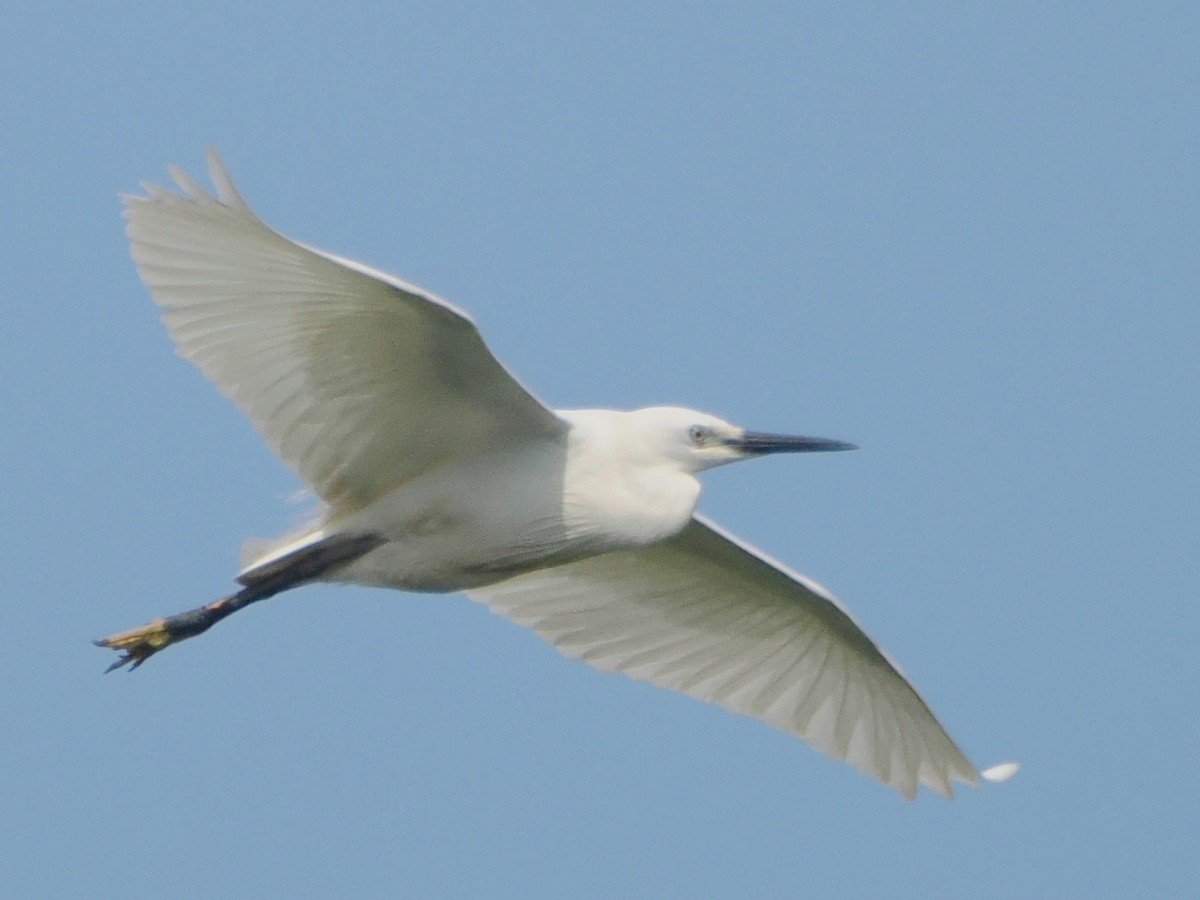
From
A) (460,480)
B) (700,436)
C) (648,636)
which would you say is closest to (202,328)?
(460,480)

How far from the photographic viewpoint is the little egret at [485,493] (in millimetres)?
8391

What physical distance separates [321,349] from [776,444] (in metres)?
2.12

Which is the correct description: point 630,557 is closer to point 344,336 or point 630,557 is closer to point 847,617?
point 847,617

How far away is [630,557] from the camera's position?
33.8ft

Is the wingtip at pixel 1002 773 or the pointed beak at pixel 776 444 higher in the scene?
the pointed beak at pixel 776 444

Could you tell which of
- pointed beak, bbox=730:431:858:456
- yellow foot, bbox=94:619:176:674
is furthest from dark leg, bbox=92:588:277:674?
pointed beak, bbox=730:431:858:456

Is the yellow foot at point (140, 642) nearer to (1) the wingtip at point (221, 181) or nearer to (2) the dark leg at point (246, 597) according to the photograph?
(2) the dark leg at point (246, 597)

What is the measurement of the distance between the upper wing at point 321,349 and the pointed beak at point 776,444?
0.98m

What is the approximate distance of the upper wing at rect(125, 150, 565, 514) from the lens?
323 inches

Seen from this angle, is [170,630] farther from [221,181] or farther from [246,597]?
[221,181]

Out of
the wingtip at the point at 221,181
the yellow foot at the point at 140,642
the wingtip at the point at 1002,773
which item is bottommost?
the wingtip at the point at 1002,773

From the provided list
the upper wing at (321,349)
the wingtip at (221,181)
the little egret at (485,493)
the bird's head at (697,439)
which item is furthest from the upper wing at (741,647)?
the wingtip at (221,181)

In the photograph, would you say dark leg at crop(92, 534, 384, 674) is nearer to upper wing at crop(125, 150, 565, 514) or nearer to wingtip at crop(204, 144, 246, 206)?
upper wing at crop(125, 150, 565, 514)

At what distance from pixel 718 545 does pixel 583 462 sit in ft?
4.03
